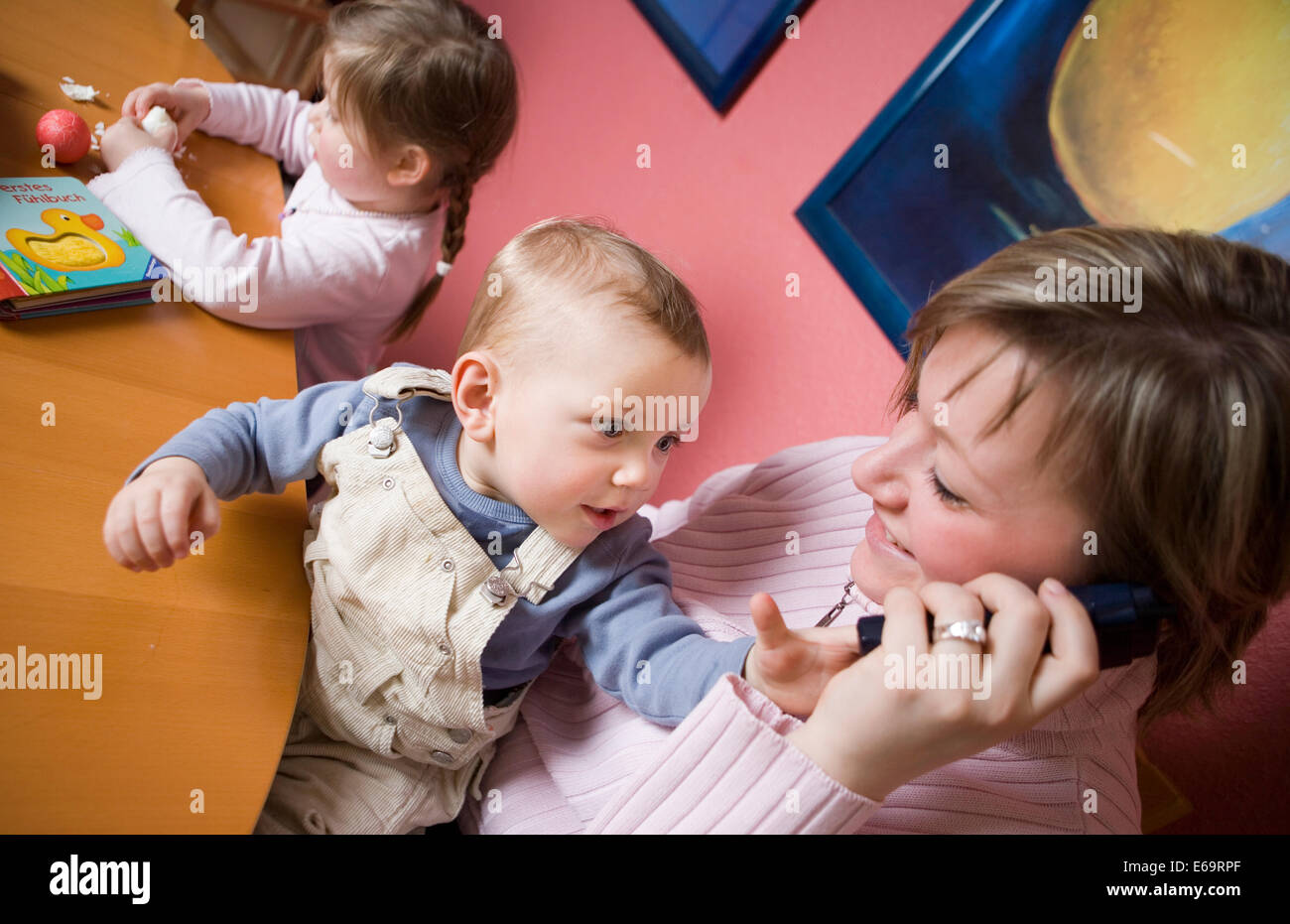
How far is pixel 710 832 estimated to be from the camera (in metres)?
0.83

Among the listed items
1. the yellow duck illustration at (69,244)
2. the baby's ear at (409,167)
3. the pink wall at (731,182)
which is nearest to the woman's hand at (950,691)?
the pink wall at (731,182)

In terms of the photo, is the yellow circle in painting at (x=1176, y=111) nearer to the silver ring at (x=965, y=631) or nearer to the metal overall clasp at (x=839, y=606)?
the metal overall clasp at (x=839, y=606)

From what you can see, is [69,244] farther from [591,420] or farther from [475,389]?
[591,420]

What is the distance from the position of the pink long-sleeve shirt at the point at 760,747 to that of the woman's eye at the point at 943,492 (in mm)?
246

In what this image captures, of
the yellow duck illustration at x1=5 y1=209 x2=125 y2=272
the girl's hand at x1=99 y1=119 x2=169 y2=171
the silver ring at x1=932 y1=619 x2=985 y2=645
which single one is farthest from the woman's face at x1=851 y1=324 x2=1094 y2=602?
the girl's hand at x1=99 y1=119 x2=169 y2=171

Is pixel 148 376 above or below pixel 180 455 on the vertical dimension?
above

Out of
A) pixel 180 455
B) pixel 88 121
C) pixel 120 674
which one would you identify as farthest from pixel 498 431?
pixel 88 121

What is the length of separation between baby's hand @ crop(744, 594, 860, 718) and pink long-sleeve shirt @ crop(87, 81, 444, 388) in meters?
0.85

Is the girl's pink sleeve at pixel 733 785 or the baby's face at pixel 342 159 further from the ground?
the baby's face at pixel 342 159

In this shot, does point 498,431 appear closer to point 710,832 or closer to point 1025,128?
point 710,832

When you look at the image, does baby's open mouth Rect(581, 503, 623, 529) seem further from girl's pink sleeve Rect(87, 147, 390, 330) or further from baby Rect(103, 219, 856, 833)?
girl's pink sleeve Rect(87, 147, 390, 330)

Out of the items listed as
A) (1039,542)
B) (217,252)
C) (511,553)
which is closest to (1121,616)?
(1039,542)

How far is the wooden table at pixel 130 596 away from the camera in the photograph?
778 mm

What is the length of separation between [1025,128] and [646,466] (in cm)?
93
